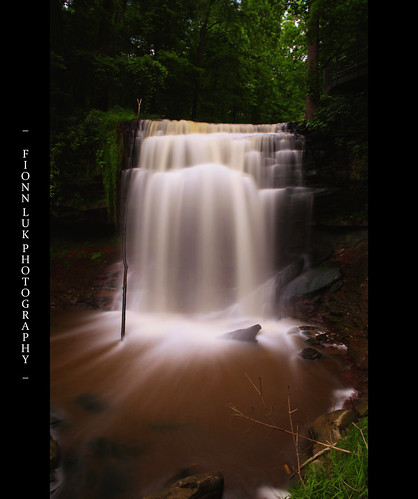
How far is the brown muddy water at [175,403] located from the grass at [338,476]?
16.8 inches

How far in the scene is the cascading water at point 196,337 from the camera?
2869mm

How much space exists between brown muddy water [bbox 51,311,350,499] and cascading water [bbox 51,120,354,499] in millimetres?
17

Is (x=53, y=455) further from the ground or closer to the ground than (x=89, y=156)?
closer to the ground

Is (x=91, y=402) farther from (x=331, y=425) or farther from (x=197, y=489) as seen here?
(x=331, y=425)

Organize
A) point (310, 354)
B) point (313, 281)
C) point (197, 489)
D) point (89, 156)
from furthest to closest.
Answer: point (89, 156) → point (313, 281) → point (310, 354) → point (197, 489)

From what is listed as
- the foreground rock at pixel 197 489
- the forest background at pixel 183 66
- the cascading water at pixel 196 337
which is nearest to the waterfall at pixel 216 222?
the cascading water at pixel 196 337

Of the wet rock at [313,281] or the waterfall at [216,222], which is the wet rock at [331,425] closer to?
the wet rock at [313,281]

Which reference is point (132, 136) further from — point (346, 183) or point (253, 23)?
point (253, 23)

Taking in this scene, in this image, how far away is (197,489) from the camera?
7.50 ft

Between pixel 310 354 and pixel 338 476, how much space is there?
2.96 metres

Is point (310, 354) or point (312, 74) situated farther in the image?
point (312, 74)

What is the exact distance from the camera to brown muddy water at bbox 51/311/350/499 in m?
2.67

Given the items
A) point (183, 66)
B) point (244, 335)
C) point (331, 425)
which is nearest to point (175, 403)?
point (331, 425)

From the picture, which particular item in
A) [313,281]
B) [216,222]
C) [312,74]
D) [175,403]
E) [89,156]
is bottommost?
[175,403]
